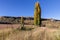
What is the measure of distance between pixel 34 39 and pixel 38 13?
53.2 feet

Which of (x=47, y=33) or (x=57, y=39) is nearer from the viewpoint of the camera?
(x=57, y=39)

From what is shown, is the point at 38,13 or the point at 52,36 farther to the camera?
the point at 38,13

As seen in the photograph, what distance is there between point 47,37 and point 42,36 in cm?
33

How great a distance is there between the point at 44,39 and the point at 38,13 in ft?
54.2

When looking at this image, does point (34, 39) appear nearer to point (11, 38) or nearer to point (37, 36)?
point (37, 36)

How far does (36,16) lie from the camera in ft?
88.0

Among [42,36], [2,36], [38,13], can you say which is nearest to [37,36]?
[42,36]

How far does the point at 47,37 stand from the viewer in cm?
1037

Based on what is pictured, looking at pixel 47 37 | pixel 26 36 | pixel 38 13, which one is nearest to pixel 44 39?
pixel 47 37

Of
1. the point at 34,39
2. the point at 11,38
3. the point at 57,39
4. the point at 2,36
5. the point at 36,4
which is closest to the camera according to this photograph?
the point at 57,39

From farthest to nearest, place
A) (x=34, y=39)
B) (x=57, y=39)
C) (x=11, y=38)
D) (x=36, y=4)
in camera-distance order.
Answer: (x=36, y=4) < (x=11, y=38) < (x=34, y=39) < (x=57, y=39)

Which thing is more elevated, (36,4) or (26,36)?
(36,4)

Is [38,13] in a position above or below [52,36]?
above

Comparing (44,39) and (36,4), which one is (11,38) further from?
(36,4)
